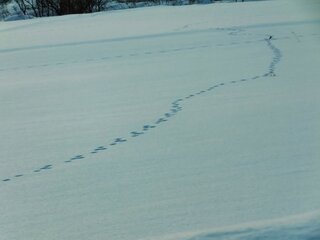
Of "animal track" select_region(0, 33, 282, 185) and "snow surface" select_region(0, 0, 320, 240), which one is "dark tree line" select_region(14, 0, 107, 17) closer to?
"snow surface" select_region(0, 0, 320, 240)

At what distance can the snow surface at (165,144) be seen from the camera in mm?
1205

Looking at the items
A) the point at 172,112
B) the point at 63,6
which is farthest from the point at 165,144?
the point at 63,6

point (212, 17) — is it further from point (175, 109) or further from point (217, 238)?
point (217, 238)

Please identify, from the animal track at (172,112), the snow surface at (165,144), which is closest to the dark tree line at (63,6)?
the snow surface at (165,144)

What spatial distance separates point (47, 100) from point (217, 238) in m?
1.93

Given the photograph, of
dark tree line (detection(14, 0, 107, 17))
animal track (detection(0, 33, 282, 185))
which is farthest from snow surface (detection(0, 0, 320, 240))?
dark tree line (detection(14, 0, 107, 17))


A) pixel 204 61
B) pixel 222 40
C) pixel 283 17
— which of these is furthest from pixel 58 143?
pixel 283 17

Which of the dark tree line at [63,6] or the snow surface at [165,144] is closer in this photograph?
the snow surface at [165,144]

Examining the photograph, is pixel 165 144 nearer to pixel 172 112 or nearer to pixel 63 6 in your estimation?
pixel 172 112

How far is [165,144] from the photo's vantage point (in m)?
1.84

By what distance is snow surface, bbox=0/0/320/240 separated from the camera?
3.95 ft

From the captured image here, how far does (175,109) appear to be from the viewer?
2.40m

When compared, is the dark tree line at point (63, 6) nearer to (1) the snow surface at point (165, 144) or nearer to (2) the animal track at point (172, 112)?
(1) the snow surface at point (165, 144)

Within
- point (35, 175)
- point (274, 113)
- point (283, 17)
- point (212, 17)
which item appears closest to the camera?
point (35, 175)
